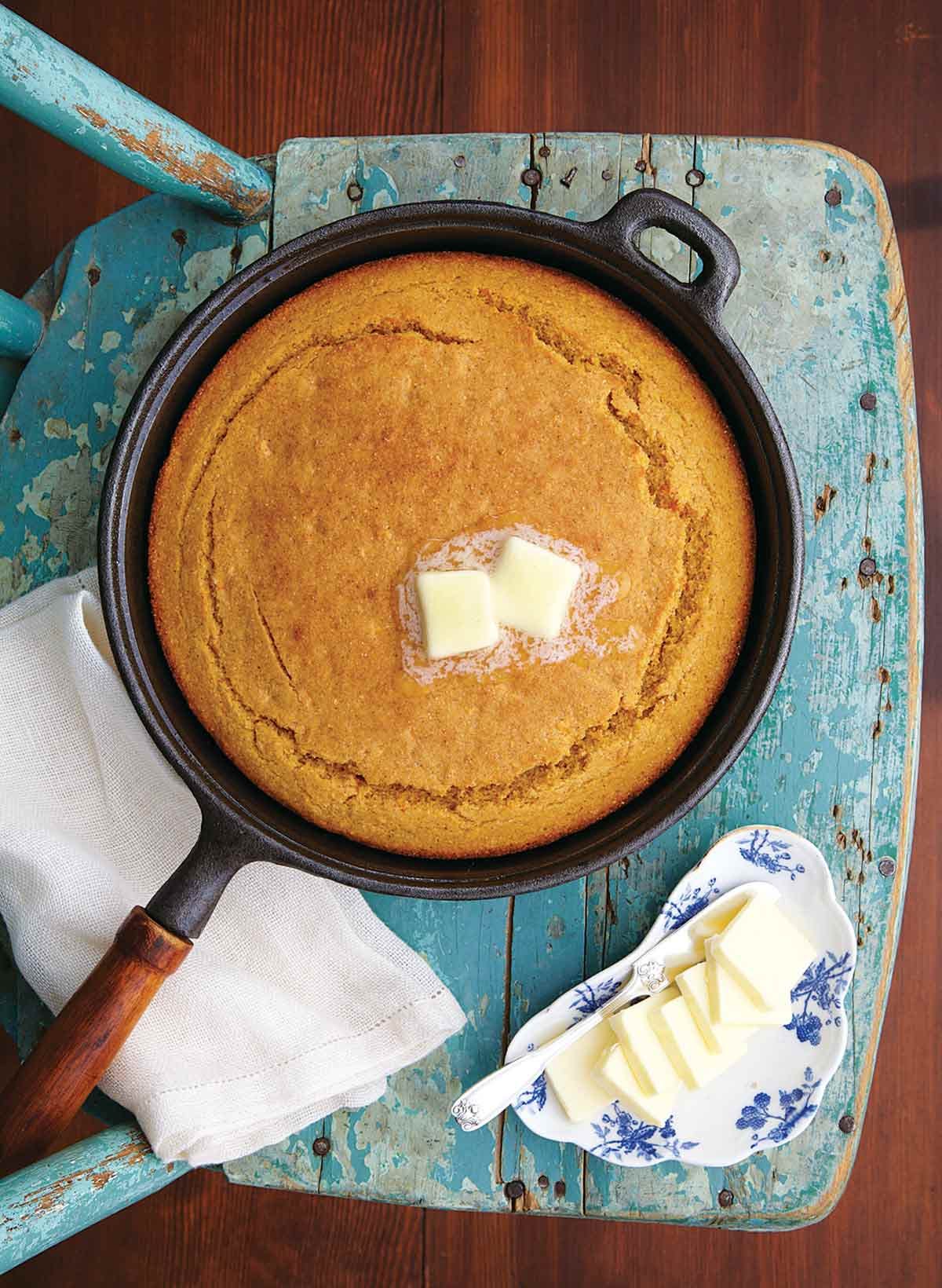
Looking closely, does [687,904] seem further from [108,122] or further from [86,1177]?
[108,122]

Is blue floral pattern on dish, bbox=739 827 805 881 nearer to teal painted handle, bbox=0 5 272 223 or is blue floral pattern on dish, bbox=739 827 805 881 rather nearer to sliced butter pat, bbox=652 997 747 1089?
sliced butter pat, bbox=652 997 747 1089

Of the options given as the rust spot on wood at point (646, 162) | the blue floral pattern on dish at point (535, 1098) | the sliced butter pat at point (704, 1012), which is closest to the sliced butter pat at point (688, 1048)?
the sliced butter pat at point (704, 1012)

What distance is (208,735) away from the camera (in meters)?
0.98

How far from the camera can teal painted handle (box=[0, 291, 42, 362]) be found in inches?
44.3

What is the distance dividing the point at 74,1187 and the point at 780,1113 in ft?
2.33

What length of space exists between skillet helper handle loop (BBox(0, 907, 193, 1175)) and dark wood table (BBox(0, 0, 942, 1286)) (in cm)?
104

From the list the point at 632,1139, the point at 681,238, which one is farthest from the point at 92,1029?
the point at 681,238

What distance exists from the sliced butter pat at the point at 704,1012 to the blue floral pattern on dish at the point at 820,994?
2.2 inches

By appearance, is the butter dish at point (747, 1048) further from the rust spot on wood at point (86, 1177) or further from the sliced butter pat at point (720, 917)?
the rust spot on wood at point (86, 1177)

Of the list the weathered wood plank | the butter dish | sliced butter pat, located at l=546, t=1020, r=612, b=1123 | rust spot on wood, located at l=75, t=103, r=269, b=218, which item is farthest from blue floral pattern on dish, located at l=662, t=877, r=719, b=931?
rust spot on wood, located at l=75, t=103, r=269, b=218

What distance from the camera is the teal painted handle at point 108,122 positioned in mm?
898

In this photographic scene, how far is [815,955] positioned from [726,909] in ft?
0.35

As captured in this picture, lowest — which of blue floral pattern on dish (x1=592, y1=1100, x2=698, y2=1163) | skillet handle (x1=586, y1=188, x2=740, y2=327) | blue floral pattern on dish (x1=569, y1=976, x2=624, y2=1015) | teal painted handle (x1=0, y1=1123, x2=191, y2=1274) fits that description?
teal painted handle (x1=0, y1=1123, x2=191, y2=1274)

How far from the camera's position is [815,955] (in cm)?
112
